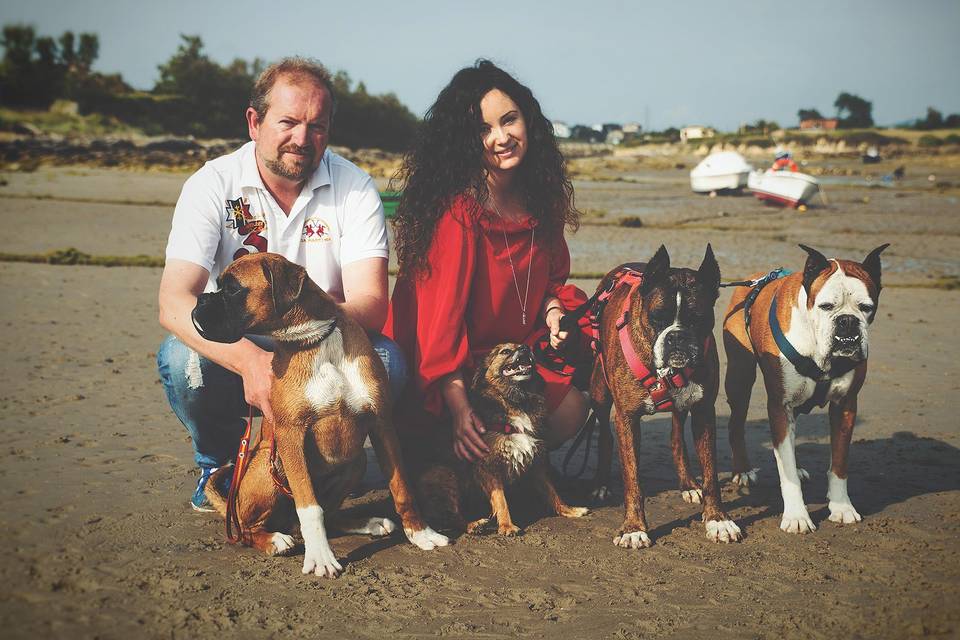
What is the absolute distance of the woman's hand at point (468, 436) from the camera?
15.0ft

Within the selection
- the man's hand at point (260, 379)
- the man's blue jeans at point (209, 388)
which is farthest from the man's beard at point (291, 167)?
the man's hand at point (260, 379)

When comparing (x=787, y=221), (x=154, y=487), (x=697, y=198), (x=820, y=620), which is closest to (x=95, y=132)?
(x=697, y=198)

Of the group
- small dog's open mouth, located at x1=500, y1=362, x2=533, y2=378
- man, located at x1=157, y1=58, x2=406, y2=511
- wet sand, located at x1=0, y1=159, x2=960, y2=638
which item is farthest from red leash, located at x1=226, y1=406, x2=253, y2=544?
small dog's open mouth, located at x1=500, y1=362, x2=533, y2=378

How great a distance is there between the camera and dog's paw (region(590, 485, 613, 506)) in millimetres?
5086

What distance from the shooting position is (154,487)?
16.5ft

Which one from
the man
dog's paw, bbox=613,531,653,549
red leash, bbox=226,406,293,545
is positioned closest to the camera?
red leash, bbox=226,406,293,545

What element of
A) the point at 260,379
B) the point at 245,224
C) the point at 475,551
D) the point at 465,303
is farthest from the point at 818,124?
the point at 260,379

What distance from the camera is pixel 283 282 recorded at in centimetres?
383

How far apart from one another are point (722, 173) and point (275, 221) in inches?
1067

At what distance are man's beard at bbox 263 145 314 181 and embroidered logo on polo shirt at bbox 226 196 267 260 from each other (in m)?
0.26

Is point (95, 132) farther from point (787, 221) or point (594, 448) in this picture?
point (594, 448)

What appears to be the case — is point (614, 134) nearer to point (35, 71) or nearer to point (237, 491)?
point (35, 71)

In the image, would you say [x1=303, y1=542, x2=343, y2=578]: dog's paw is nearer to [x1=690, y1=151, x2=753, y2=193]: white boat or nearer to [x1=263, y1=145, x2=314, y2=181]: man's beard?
[x1=263, y1=145, x2=314, y2=181]: man's beard

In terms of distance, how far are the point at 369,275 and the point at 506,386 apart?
1028 millimetres
